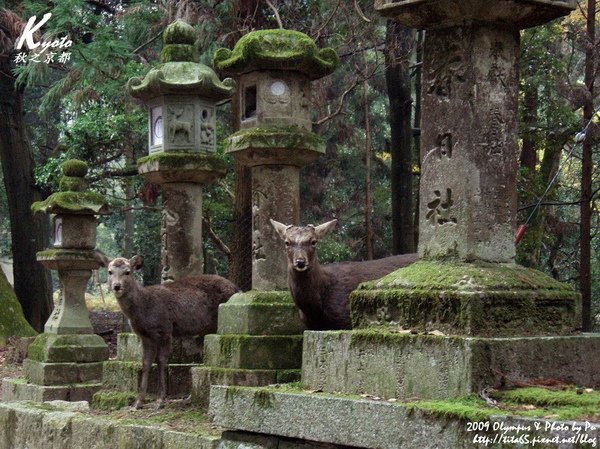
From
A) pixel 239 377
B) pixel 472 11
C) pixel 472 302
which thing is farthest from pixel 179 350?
pixel 472 11

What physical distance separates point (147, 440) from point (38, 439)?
212 centimetres

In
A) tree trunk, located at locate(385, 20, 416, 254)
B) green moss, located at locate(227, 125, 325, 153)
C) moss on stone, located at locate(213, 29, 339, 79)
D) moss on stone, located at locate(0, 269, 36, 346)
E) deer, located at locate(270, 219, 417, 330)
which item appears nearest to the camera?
deer, located at locate(270, 219, 417, 330)

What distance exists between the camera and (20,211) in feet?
72.3

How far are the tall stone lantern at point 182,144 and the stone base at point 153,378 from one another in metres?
1.25

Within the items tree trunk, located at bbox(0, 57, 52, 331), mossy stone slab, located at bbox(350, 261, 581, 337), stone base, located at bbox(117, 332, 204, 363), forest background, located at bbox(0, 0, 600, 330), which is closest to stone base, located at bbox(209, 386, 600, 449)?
mossy stone slab, located at bbox(350, 261, 581, 337)

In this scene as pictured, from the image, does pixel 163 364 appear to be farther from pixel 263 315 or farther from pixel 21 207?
pixel 21 207

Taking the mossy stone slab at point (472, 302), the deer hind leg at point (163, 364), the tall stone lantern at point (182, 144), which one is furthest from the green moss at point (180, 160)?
the mossy stone slab at point (472, 302)

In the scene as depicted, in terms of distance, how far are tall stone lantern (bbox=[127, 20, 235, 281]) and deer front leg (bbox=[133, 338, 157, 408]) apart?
1435 millimetres

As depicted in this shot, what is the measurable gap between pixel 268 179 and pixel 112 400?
3015 mm

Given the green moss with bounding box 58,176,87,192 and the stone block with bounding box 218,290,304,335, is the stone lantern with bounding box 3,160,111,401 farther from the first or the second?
the stone block with bounding box 218,290,304,335

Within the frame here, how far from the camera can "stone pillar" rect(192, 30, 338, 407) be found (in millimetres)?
9477

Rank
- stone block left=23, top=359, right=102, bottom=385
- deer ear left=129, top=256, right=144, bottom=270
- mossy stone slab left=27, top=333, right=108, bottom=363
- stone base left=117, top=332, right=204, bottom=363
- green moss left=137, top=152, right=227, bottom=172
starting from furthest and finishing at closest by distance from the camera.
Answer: mossy stone slab left=27, top=333, right=108, bottom=363, stone block left=23, top=359, right=102, bottom=385, green moss left=137, top=152, right=227, bottom=172, stone base left=117, top=332, right=204, bottom=363, deer ear left=129, top=256, right=144, bottom=270

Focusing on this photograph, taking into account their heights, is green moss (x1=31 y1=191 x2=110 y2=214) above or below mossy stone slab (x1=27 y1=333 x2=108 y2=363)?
above

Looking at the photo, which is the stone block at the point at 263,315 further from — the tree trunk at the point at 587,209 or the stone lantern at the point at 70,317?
the tree trunk at the point at 587,209
